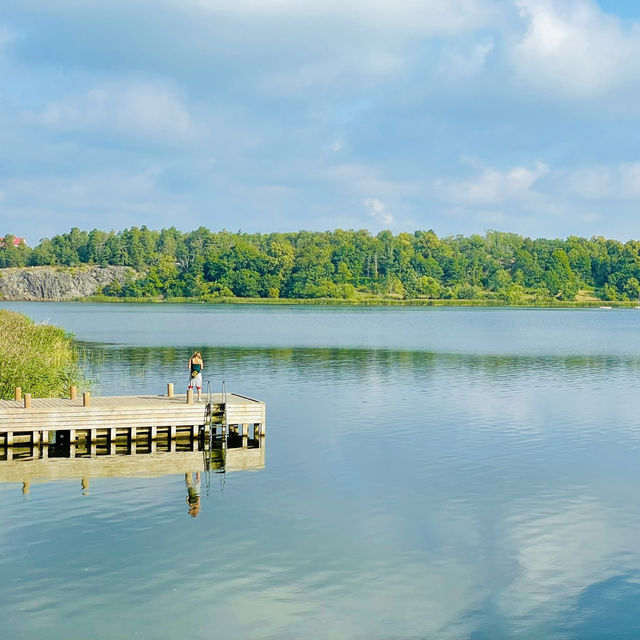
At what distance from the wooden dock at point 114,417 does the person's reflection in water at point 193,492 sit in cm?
362

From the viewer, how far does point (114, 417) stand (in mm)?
27266

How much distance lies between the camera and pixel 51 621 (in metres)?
14.4

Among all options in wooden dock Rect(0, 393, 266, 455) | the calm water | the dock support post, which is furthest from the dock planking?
the calm water

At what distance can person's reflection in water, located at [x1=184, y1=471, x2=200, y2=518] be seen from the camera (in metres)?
20.7

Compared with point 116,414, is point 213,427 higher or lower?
lower

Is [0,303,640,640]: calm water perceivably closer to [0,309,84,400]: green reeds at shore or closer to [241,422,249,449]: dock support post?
[241,422,249,449]: dock support post

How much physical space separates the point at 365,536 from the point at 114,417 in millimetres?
11388

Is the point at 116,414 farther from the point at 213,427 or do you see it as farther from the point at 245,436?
the point at 245,436

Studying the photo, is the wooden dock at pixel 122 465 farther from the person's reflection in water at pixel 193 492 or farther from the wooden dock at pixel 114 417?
the wooden dock at pixel 114 417

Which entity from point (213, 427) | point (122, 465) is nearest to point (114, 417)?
point (122, 465)

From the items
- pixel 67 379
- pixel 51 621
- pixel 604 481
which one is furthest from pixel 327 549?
pixel 67 379

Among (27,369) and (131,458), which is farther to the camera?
(27,369)

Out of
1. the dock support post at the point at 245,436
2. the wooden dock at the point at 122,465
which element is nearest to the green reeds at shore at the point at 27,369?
the wooden dock at the point at 122,465

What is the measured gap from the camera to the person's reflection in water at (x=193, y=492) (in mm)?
20719
